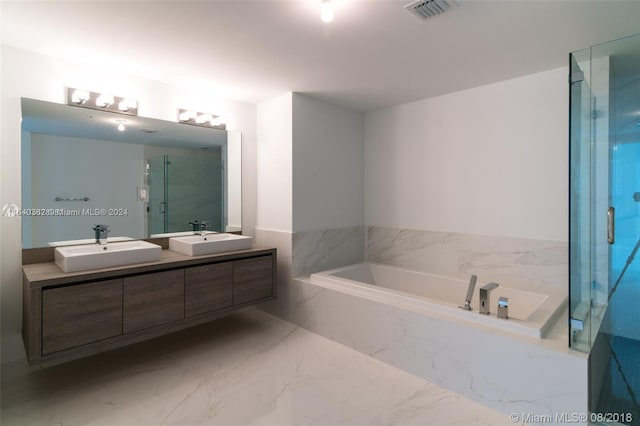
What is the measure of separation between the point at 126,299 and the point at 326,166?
83.9 inches

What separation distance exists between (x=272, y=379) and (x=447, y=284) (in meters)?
1.75

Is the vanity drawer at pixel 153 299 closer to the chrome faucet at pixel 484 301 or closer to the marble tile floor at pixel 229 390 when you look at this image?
the marble tile floor at pixel 229 390

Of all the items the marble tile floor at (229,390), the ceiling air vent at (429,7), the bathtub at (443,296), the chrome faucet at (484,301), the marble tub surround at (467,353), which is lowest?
the marble tile floor at (229,390)

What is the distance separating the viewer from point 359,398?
2029mm

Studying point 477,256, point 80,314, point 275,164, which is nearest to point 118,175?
point 80,314

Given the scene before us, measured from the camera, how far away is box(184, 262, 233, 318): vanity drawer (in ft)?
8.18

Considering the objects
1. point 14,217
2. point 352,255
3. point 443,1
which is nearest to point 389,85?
point 443,1

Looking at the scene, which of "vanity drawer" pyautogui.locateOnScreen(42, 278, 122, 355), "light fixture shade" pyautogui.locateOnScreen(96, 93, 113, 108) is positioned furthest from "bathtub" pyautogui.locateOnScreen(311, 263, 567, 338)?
"light fixture shade" pyautogui.locateOnScreen(96, 93, 113, 108)

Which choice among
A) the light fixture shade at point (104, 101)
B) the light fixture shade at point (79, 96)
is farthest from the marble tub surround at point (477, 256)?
the light fixture shade at point (79, 96)

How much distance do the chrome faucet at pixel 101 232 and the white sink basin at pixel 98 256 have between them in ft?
0.16

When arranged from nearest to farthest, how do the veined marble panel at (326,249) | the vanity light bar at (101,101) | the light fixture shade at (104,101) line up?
the vanity light bar at (101,101) < the light fixture shade at (104,101) < the veined marble panel at (326,249)

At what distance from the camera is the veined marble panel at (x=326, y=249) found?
3234 millimetres

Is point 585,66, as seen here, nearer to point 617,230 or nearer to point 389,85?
point 617,230

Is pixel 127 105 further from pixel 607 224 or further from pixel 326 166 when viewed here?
pixel 607 224
